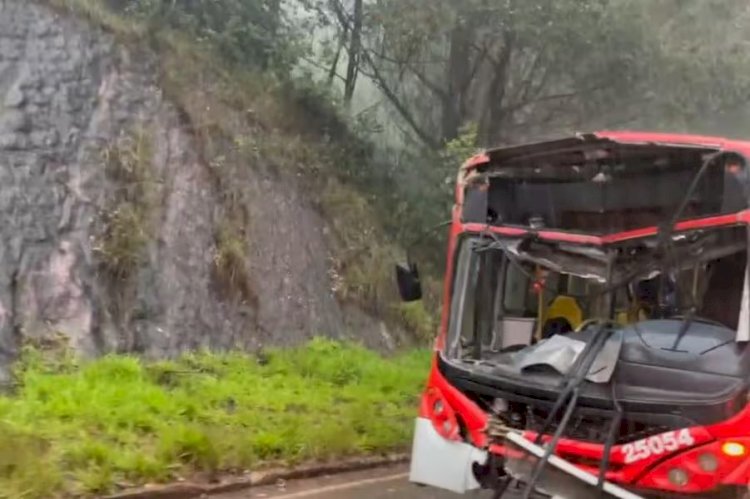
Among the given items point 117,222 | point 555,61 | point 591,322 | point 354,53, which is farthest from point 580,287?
point 354,53

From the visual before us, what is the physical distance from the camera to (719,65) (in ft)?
53.2

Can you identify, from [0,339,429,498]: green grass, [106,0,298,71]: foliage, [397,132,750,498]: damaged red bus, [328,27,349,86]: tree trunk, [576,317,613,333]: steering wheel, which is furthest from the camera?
[328,27,349,86]: tree trunk

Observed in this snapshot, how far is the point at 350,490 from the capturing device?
8.20 m

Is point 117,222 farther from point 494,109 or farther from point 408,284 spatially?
point 494,109

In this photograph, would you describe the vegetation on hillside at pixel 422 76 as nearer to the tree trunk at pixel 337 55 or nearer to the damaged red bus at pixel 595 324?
the tree trunk at pixel 337 55

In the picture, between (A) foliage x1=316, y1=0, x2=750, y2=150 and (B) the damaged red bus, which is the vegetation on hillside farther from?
(B) the damaged red bus

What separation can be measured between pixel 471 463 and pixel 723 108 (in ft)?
41.7

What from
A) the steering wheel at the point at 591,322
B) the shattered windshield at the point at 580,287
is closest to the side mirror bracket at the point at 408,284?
the shattered windshield at the point at 580,287

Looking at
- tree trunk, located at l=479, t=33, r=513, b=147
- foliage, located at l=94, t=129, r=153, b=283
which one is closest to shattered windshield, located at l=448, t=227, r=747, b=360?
foliage, located at l=94, t=129, r=153, b=283

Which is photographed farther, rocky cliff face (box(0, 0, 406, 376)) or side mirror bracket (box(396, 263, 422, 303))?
rocky cliff face (box(0, 0, 406, 376))

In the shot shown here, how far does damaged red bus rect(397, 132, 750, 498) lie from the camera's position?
552 cm

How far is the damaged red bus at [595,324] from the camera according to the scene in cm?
552

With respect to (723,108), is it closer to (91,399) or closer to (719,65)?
(719,65)

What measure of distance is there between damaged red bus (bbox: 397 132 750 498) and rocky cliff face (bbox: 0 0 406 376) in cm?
532
